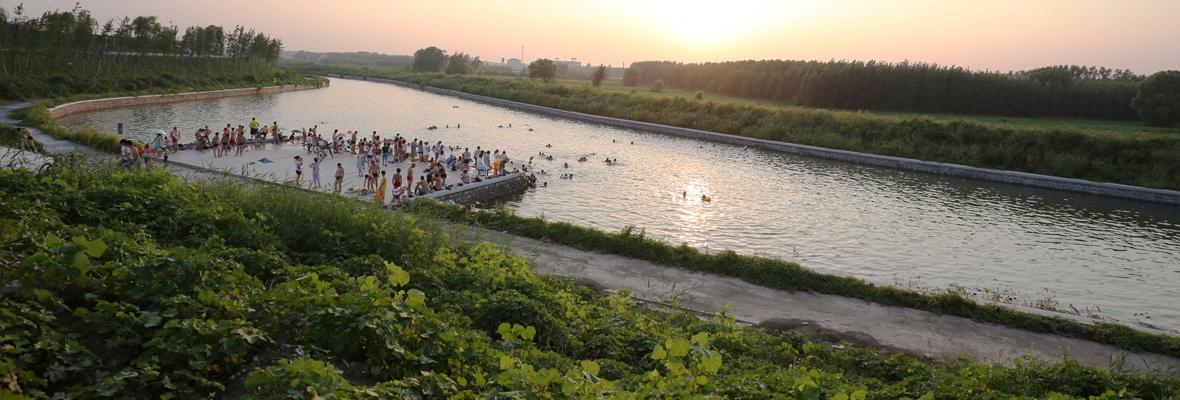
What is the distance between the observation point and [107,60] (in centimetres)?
5344

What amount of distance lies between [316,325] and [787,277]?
11.3m

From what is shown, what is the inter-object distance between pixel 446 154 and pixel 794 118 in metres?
28.3

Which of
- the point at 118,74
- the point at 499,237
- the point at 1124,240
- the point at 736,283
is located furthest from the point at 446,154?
the point at 118,74

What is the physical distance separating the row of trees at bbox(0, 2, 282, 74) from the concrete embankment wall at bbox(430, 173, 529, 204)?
35.4m

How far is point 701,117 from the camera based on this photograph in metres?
55.8

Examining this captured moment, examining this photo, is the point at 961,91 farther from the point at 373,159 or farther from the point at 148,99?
the point at 148,99

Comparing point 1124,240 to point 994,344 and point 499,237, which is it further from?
point 499,237

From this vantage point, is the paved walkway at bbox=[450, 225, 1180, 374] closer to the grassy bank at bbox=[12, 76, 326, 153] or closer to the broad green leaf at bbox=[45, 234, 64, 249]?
the broad green leaf at bbox=[45, 234, 64, 249]

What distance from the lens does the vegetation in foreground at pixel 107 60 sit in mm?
43281

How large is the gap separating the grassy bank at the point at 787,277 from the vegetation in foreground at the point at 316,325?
3772 millimetres

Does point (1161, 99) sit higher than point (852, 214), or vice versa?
point (1161, 99)

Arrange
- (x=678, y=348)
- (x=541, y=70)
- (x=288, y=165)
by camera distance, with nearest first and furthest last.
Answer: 1. (x=678, y=348)
2. (x=288, y=165)
3. (x=541, y=70)

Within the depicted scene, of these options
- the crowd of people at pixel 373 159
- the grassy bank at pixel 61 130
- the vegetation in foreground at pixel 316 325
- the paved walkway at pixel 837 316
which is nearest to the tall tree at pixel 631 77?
the grassy bank at pixel 61 130

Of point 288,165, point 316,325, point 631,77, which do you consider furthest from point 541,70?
point 316,325
